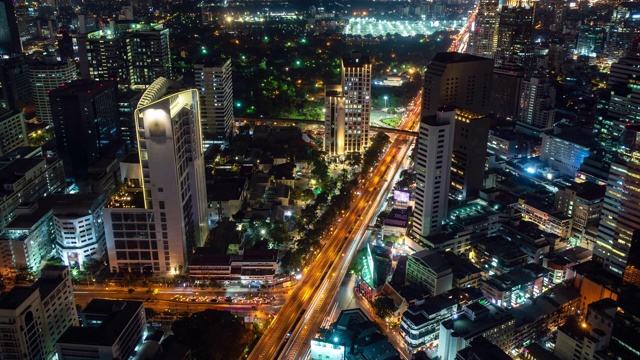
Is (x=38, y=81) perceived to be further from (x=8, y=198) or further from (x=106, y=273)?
(x=106, y=273)

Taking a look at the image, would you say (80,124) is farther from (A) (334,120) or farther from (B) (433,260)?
(B) (433,260)

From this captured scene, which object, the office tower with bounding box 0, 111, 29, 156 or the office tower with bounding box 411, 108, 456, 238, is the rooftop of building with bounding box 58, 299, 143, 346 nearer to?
the office tower with bounding box 411, 108, 456, 238

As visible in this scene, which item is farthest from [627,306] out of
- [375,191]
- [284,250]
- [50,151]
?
[50,151]

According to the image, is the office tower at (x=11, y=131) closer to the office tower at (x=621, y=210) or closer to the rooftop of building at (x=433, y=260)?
the rooftop of building at (x=433, y=260)

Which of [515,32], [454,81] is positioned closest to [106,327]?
[454,81]

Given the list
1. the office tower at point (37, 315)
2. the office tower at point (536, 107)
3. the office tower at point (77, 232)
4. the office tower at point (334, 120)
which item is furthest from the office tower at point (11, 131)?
the office tower at point (536, 107)
